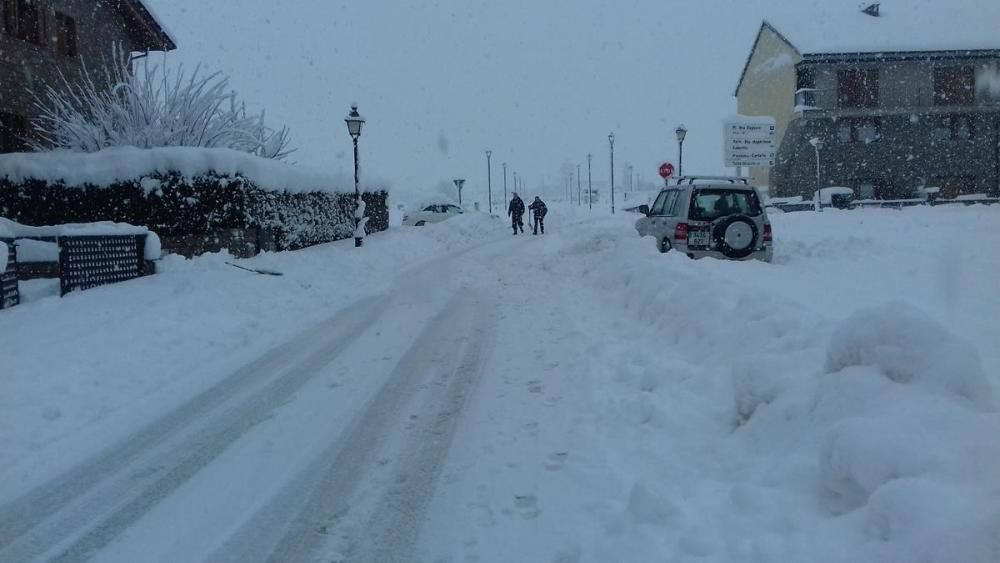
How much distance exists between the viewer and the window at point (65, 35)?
1920 cm

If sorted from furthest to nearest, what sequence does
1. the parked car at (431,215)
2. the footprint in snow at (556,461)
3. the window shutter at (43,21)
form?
the parked car at (431,215)
the window shutter at (43,21)
the footprint in snow at (556,461)

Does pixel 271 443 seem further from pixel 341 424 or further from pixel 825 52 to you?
pixel 825 52

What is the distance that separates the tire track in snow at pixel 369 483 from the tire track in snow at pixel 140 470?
75cm

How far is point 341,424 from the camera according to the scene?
17.3 ft

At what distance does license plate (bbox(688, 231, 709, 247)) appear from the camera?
1174cm

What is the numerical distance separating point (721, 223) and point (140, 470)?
31.4 feet

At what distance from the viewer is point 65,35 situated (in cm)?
1958

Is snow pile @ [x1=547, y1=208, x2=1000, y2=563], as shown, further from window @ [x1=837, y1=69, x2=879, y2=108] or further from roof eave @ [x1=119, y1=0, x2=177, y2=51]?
window @ [x1=837, y1=69, x2=879, y2=108]

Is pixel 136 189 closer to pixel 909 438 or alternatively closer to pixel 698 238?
pixel 698 238

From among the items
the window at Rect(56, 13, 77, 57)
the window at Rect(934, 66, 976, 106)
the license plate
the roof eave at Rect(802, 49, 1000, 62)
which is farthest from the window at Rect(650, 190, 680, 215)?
the window at Rect(934, 66, 976, 106)

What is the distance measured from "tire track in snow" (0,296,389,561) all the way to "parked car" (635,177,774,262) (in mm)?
7006

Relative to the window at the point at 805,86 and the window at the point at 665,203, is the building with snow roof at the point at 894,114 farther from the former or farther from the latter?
the window at the point at 665,203

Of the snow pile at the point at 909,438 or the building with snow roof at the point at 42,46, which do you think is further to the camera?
the building with snow roof at the point at 42,46

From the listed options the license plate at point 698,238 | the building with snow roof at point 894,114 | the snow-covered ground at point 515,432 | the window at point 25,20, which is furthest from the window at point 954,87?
the window at point 25,20
